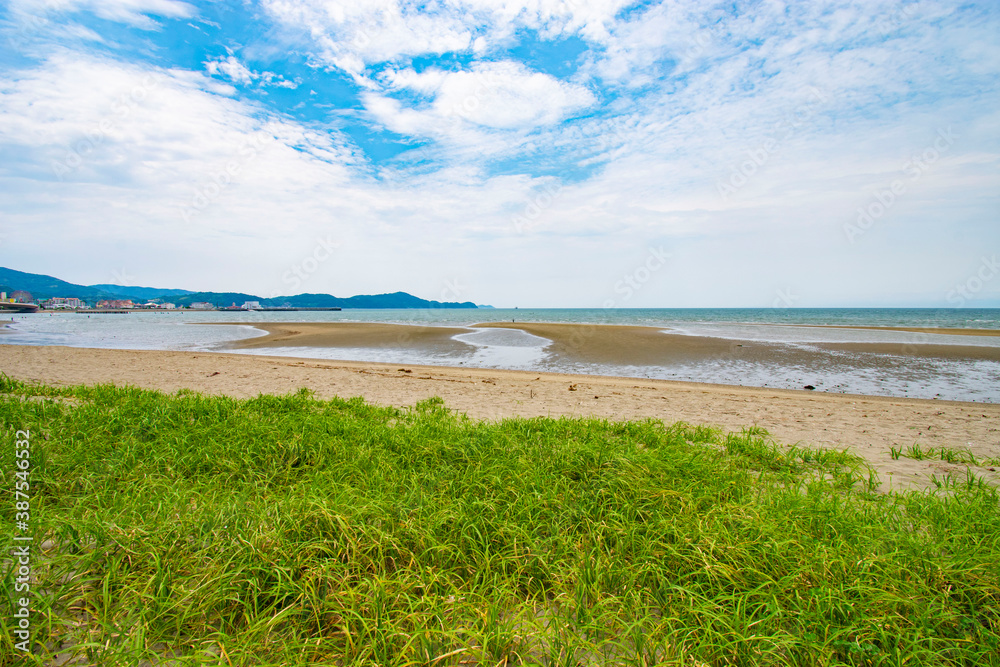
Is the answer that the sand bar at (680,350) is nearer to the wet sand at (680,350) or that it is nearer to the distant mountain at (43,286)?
the wet sand at (680,350)

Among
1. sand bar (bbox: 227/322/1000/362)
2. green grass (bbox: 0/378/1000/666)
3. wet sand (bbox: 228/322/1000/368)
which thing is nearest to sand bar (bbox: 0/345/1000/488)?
green grass (bbox: 0/378/1000/666)

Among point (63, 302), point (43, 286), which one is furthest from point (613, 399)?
point (43, 286)

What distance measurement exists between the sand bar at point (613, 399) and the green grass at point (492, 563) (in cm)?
267

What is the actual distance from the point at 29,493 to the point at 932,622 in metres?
6.52

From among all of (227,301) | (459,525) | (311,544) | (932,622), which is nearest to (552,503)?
(459,525)

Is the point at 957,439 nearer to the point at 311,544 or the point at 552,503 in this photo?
the point at 552,503

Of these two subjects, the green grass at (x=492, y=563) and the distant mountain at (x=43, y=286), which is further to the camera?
the distant mountain at (x=43, y=286)

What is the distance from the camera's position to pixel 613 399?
32.6 feet

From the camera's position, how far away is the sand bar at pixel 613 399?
6.82 metres

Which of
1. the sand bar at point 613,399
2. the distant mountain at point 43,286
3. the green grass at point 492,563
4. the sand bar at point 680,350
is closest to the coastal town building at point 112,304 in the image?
the distant mountain at point 43,286

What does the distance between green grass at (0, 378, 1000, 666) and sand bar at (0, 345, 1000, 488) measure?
2668 mm

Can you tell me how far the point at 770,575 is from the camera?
258 centimetres

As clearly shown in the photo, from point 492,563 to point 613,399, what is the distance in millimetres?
7660

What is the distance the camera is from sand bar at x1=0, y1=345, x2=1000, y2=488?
269 inches
